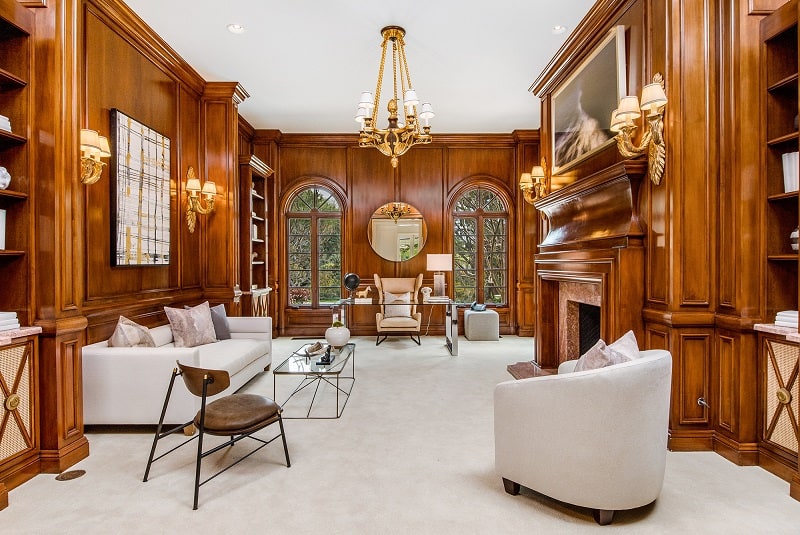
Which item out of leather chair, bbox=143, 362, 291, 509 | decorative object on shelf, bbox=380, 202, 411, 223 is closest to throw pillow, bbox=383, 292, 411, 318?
decorative object on shelf, bbox=380, 202, 411, 223

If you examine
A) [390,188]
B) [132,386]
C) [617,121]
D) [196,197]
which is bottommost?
[132,386]

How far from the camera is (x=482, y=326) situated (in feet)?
22.5

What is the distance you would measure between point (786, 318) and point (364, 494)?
8.71 ft

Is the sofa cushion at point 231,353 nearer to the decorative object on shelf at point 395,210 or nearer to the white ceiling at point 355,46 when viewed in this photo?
the white ceiling at point 355,46

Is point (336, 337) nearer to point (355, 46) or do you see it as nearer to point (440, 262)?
point (355, 46)

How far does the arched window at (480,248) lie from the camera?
7621 mm

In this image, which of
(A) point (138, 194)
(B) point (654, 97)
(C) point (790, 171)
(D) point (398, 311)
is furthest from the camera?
(D) point (398, 311)

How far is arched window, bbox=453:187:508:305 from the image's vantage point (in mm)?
7621

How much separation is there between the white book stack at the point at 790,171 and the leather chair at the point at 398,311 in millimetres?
4145

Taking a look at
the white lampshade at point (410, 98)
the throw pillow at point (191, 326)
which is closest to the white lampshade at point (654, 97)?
the white lampshade at point (410, 98)

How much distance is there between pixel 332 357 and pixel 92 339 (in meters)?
1.87

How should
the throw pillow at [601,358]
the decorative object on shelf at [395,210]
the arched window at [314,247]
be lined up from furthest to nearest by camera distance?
the arched window at [314,247] → the decorative object on shelf at [395,210] → the throw pillow at [601,358]

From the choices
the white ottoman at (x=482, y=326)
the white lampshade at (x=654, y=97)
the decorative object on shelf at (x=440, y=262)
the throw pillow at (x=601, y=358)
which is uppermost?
the white lampshade at (x=654, y=97)

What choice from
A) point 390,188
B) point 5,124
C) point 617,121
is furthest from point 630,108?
point 390,188
